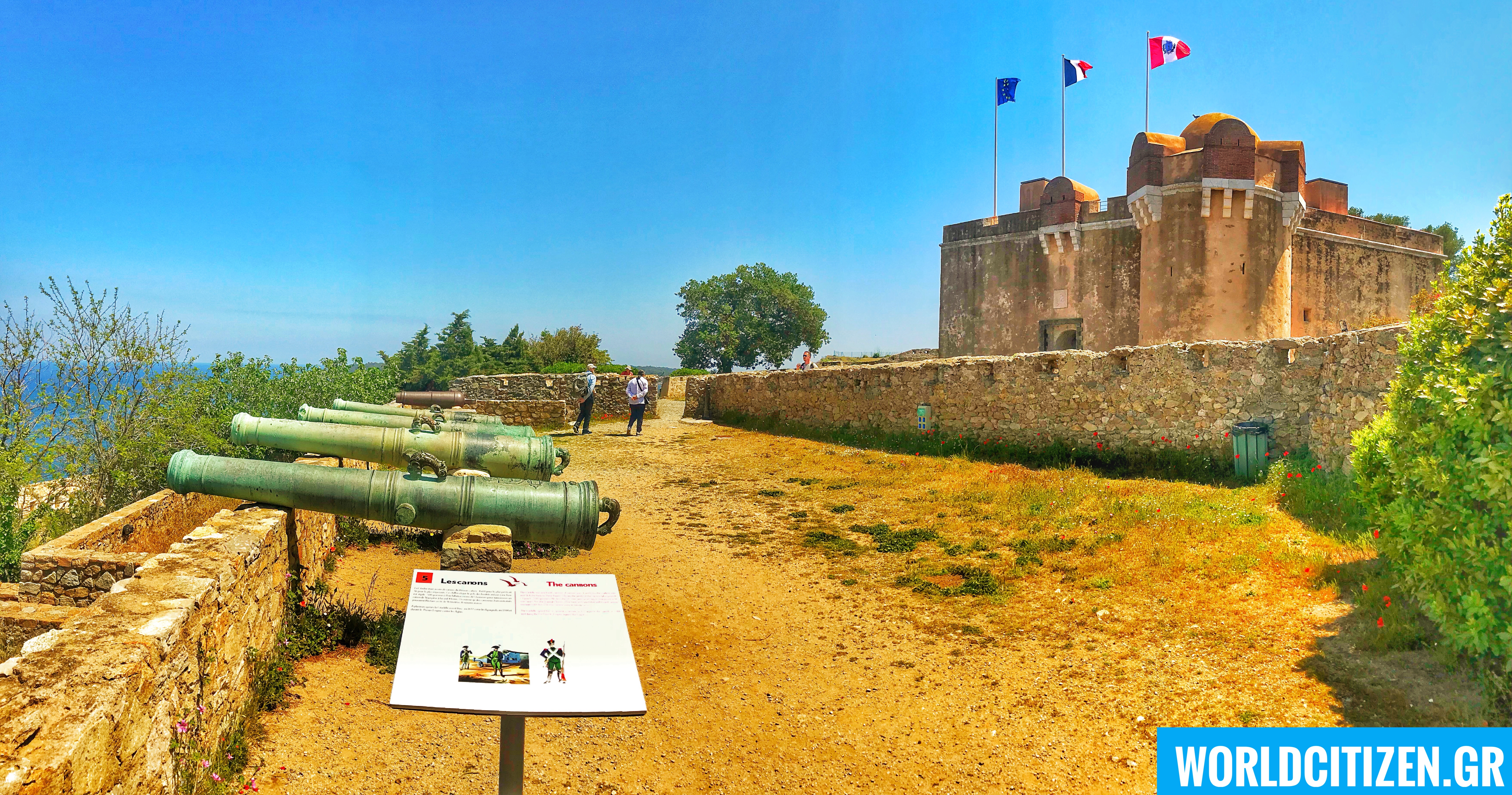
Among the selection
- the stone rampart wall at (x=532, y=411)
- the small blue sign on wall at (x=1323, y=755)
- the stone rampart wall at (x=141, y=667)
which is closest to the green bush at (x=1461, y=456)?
the small blue sign on wall at (x=1323, y=755)

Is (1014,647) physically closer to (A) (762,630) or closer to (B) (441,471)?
(A) (762,630)

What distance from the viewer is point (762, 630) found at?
5172mm

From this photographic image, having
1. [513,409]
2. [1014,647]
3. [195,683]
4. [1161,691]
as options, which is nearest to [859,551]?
[1014,647]

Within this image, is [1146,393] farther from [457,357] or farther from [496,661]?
[457,357]

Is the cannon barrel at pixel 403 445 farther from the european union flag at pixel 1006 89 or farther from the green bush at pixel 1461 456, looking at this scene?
the european union flag at pixel 1006 89

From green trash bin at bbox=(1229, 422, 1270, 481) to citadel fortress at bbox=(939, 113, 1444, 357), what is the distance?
8.13 m

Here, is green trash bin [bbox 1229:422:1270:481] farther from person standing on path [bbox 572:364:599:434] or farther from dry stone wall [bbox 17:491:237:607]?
person standing on path [bbox 572:364:599:434]

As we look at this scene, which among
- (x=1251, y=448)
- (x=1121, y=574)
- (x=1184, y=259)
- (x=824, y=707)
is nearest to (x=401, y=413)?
(x=824, y=707)

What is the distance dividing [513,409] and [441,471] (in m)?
13.5

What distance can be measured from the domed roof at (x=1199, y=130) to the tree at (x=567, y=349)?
920 inches

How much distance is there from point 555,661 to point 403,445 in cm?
427

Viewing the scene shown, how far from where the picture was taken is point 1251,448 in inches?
337

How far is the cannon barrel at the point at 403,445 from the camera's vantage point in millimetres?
5543

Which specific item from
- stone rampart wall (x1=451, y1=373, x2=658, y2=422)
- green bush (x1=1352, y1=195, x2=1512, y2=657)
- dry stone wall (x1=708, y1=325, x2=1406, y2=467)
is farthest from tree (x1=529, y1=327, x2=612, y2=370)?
green bush (x1=1352, y1=195, x2=1512, y2=657)
